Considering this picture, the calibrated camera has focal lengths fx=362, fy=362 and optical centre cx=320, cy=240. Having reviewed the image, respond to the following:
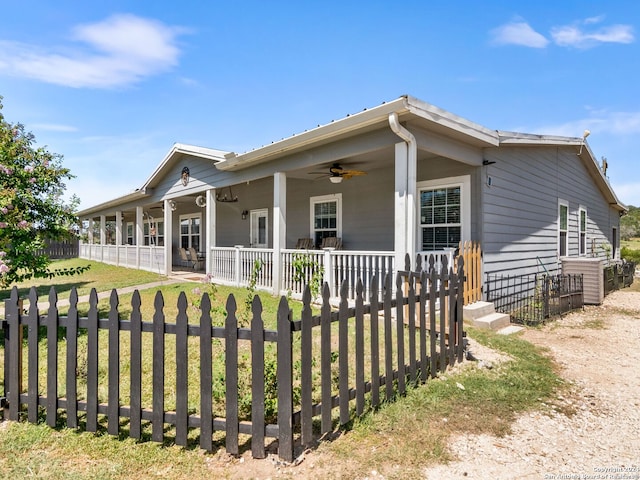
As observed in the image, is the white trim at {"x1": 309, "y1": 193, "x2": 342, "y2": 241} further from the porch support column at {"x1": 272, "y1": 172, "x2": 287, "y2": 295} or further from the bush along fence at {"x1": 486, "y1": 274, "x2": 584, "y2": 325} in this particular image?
the bush along fence at {"x1": 486, "y1": 274, "x2": 584, "y2": 325}

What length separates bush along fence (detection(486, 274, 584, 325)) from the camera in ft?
23.9

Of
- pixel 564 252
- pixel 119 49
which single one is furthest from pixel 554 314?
pixel 119 49

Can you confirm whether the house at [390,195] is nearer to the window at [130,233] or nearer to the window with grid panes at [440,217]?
the window with grid panes at [440,217]

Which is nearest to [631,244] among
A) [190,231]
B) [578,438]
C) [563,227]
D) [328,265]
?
[563,227]

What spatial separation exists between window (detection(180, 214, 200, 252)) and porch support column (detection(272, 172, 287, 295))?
9.55m

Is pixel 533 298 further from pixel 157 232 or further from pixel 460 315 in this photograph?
pixel 157 232

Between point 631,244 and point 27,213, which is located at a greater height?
point 27,213

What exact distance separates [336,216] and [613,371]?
7.03 m

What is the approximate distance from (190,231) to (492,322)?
14.7 meters

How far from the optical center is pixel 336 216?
1033 centimetres

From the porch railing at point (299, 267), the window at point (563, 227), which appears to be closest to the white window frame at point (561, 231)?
the window at point (563, 227)

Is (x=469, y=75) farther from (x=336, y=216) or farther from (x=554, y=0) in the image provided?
(x=336, y=216)

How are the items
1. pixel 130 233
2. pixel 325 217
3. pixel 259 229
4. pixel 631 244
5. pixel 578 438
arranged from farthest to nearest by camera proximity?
pixel 631 244 < pixel 130 233 < pixel 259 229 < pixel 325 217 < pixel 578 438

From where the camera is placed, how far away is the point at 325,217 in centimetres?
1066
